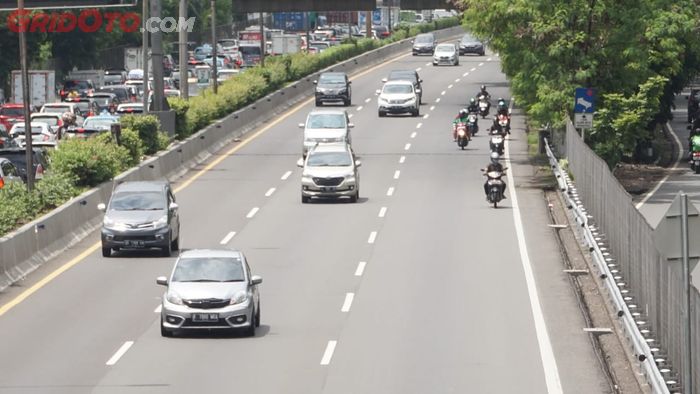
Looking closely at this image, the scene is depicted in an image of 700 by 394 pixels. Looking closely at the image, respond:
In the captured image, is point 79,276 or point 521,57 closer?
point 79,276

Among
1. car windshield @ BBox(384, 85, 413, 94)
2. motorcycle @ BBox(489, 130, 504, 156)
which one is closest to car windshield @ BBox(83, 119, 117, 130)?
car windshield @ BBox(384, 85, 413, 94)

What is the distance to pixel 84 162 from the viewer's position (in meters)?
43.6

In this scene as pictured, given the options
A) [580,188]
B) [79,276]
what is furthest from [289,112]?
[79,276]

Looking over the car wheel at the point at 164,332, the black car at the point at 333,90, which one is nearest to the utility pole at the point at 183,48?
the black car at the point at 333,90

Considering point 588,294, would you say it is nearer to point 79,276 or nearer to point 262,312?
point 262,312

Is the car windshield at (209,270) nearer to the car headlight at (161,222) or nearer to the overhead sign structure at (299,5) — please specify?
the car headlight at (161,222)

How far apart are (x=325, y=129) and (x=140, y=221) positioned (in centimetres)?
2299

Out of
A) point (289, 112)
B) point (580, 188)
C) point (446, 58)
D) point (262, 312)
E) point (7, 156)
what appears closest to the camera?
point (262, 312)

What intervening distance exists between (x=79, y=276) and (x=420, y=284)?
7156 millimetres

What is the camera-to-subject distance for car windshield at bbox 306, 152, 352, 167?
155 feet

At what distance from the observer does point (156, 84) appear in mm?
56219

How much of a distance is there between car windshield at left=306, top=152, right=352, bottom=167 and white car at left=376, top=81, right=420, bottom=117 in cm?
2689

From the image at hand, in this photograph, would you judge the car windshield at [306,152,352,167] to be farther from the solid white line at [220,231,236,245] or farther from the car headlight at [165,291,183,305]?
the car headlight at [165,291,183,305]

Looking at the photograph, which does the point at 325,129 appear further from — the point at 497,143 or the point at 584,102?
the point at 584,102
